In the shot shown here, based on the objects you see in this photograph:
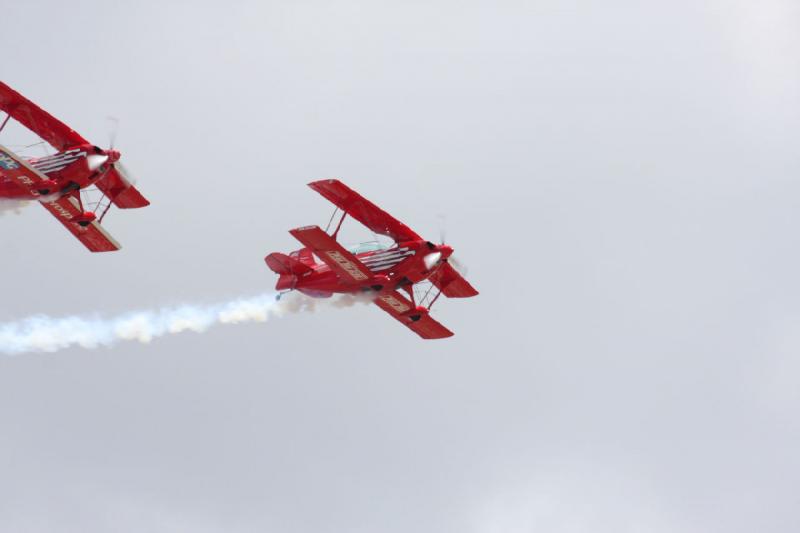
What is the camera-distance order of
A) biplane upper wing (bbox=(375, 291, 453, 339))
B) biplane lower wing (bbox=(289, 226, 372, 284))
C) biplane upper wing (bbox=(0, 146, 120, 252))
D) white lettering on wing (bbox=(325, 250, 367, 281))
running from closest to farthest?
biplane lower wing (bbox=(289, 226, 372, 284))
white lettering on wing (bbox=(325, 250, 367, 281))
biplane upper wing (bbox=(0, 146, 120, 252))
biplane upper wing (bbox=(375, 291, 453, 339))

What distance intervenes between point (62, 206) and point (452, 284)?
45.4 ft

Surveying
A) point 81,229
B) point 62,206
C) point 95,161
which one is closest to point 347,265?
point 95,161

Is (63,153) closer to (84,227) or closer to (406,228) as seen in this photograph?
(84,227)

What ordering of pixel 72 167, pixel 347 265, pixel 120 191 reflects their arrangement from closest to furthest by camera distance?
pixel 347 265, pixel 72 167, pixel 120 191

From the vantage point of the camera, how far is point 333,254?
248ft

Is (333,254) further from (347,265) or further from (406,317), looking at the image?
(406,317)

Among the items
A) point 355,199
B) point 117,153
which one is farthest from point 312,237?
point 117,153

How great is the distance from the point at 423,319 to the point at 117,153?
1251 centimetres

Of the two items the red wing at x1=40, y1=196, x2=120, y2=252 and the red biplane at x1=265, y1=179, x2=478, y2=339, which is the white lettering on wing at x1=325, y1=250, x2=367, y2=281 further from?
the red wing at x1=40, y1=196, x2=120, y2=252

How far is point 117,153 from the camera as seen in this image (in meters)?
76.6

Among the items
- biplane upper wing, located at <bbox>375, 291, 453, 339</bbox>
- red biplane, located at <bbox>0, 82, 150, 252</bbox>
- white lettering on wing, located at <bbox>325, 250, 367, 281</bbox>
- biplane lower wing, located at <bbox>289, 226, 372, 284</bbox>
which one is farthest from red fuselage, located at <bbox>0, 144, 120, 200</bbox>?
biplane upper wing, located at <bbox>375, 291, 453, 339</bbox>

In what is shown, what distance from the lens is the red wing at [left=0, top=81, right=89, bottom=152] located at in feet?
251

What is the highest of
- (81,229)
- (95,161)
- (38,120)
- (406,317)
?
(38,120)

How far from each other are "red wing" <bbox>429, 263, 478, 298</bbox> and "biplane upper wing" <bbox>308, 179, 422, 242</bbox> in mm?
4027
